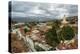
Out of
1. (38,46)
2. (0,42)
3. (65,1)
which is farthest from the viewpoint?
(65,1)

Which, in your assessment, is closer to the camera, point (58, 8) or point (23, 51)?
point (23, 51)

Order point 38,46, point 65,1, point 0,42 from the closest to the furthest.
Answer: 1. point 0,42
2. point 38,46
3. point 65,1

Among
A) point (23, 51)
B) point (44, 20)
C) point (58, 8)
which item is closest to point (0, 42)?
point (23, 51)

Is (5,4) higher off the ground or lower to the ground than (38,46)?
higher

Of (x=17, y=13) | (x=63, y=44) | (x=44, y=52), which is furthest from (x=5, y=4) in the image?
(x=63, y=44)

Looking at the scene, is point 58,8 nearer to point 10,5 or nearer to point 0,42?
point 10,5

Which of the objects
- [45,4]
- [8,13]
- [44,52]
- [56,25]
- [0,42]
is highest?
[45,4]

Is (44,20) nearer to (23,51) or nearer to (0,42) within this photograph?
(23,51)

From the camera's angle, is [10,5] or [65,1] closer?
[10,5]

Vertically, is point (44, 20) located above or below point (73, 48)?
above
